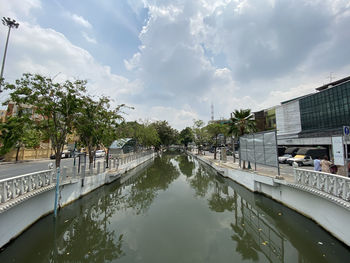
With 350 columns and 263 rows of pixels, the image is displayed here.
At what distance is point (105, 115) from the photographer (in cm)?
1481

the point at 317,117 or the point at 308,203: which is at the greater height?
the point at 317,117

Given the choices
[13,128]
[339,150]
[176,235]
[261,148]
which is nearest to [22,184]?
[13,128]

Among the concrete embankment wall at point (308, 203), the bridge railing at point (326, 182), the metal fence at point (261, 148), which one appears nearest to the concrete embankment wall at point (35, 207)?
the concrete embankment wall at point (308, 203)

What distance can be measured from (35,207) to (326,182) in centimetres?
1258

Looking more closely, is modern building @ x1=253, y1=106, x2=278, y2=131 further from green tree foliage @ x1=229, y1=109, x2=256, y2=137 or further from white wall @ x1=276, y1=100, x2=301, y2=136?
green tree foliage @ x1=229, y1=109, x2=256, y2=137

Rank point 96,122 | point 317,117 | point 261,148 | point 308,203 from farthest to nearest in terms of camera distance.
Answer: point 317,117 → point 96,122 → point 261,148 → point 308,203

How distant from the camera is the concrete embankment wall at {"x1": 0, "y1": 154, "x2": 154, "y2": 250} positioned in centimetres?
573

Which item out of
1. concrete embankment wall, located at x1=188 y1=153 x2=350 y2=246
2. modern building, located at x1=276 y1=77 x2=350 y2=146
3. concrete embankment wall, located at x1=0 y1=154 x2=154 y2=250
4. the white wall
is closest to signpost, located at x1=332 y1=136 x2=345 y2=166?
concrete embankment wall, located at x1=188 y1=153 x2=350 y2=246

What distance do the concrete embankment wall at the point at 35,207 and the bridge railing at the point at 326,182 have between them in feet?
38.2

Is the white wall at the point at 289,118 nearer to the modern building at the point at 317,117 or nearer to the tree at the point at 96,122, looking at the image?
the modern building at the point at 317,117

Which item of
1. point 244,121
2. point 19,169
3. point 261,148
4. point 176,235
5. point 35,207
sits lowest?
point 176,235

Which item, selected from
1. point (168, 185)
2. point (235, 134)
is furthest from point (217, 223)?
point (235, 134)

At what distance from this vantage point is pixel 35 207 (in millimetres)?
7410

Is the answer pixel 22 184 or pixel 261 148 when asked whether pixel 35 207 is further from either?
pixel 261 148
